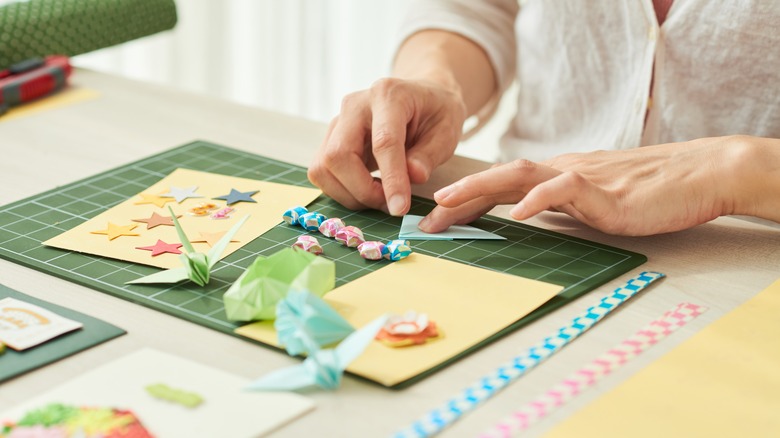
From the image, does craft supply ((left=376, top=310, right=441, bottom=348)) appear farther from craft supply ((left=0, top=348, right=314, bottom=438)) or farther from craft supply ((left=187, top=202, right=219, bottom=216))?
craft supply ((left=187, top=202, right=219, bottom=216))

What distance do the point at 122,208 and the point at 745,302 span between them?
23.0 inches

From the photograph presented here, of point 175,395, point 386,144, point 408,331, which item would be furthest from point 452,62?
point 175,395

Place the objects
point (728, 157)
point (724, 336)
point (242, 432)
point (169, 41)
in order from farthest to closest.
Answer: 1. point (169, 41)
2. point (728, 157)
3. point (724, 336)
4. point (242, 432)

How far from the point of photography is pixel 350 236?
842 mm

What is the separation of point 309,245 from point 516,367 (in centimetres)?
25

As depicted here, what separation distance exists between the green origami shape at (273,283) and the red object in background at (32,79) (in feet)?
2.28

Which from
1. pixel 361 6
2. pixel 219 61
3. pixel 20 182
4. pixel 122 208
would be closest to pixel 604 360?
pixel 122 208

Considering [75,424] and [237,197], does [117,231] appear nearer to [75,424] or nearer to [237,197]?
[237,197]

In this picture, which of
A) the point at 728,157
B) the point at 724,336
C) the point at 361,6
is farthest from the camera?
the point at 361,6

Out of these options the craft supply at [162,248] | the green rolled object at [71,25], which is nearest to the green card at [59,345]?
the craft supply at [162,248]

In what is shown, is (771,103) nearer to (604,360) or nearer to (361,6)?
(604,360)

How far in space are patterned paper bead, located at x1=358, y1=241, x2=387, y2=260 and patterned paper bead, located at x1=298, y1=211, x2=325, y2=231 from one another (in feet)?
0.24

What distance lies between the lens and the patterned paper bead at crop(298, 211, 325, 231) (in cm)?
88

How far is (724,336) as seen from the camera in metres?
0.70
